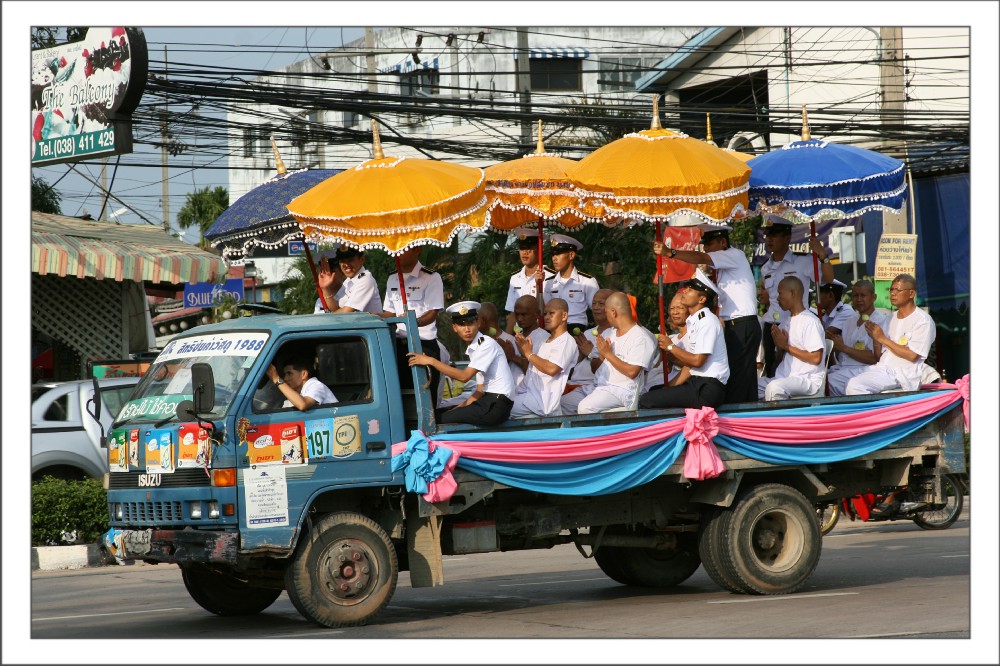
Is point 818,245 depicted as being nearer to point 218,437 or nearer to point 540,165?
point 540,165

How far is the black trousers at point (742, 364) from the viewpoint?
9852 mm

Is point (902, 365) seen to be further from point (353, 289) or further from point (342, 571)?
point (342, 571)

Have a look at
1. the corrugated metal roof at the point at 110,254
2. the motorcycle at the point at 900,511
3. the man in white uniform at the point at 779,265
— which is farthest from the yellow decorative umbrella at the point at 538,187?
the corrugated metal roof at the point at 110,254

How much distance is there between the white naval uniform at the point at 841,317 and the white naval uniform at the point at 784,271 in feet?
1.32

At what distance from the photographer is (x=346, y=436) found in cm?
844

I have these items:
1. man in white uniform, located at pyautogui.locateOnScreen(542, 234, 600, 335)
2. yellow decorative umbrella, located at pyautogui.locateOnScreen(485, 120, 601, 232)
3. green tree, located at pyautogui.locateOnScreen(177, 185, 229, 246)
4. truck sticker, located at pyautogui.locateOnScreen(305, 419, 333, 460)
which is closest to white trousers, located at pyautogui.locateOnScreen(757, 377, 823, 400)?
man in white uniform, located at pyautogui.locateOnScreen(542, 234, 600, 335)

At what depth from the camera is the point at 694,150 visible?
9703 millimetres

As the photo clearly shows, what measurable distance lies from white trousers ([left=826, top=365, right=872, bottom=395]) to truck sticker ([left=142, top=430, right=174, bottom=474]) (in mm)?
5562

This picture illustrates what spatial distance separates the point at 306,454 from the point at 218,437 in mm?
584

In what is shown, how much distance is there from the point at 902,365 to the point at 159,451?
601cm

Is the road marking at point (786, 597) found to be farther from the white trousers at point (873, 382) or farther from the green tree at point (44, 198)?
the green tree at point (44, 198)

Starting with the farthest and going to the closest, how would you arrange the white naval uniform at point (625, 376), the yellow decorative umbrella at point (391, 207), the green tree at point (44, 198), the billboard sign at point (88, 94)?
the green tree at point (44, 198), the billboard sign at point (88, 94), the white naval uniform at point (625, 376), the yellow decorative umbrella at point (391, 207)

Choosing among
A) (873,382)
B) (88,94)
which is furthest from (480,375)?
(88,94)

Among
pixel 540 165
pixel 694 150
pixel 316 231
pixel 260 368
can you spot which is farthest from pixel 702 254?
pixel 260 368
